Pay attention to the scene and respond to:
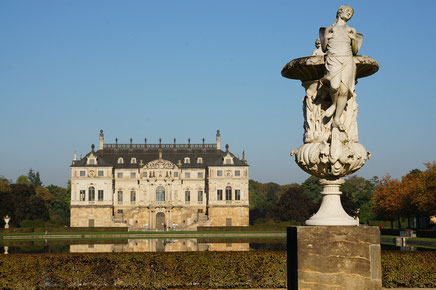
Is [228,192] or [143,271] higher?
[228,192]

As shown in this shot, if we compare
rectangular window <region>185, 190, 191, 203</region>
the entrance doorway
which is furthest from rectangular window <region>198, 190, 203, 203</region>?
the entrance doorway

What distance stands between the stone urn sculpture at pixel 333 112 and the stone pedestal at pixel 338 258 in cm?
21

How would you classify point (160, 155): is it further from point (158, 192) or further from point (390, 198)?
point (390, 198)

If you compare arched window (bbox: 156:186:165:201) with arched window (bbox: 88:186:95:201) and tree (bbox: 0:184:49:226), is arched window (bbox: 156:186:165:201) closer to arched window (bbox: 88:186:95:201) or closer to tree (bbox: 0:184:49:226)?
arched window (bbox: 88:186:95:201)

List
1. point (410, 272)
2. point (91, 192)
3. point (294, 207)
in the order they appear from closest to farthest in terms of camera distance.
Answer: point (410, 272)
point (294, 207)
point (91, 192)

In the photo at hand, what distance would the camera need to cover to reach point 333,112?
707 centimetres

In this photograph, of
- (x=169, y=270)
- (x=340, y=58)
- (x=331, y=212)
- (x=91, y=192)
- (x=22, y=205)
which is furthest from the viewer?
(x=91, y=192)

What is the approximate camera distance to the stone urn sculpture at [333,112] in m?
6.77

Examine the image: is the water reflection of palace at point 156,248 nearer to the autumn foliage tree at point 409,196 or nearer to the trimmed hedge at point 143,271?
the trimmed hedge at point 143,271

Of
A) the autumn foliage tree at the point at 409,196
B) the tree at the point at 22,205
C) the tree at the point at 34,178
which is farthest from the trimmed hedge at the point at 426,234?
the tree at the point at 34,178

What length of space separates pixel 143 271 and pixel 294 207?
6247cm

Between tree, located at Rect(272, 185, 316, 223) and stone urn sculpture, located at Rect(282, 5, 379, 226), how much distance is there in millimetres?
67230

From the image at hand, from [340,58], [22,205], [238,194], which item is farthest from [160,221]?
[340,58]

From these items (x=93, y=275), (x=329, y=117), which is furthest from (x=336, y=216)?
(x=93, y=275)
